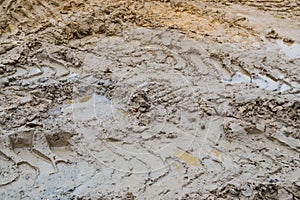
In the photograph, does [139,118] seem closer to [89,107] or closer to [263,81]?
[89,107]

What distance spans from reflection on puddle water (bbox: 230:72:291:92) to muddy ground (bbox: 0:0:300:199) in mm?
18

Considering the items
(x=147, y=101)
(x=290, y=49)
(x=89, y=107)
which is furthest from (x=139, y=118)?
(x=290, y=49)

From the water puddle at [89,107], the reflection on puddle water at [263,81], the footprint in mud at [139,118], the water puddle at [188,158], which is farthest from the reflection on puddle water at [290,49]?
the water puddle at [89,107]

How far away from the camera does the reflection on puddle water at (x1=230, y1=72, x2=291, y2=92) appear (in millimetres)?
3729

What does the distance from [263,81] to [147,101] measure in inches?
47.7

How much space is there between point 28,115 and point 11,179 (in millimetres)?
691

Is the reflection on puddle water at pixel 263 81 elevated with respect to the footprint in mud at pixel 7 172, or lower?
elevated

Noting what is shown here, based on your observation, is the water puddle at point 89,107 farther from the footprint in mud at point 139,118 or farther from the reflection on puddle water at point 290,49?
the reflection on puddle water at point 290,49

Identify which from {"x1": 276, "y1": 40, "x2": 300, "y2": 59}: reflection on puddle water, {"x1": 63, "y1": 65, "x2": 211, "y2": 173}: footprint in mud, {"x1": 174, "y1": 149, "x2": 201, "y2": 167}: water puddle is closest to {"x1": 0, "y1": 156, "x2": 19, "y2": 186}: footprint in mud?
{"x1": 63, "y1": 65, "x2": 211, "y2": 173}: footprint in mud

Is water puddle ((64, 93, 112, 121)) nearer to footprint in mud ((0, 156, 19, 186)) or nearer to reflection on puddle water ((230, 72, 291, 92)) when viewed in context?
footprint in mud ((0, 156, 19, 186))

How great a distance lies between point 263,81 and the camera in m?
3.85

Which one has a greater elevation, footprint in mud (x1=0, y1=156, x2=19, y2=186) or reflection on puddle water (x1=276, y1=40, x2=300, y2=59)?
reflection on puddle water (x1=276, y1=40, x2=300, y2=59)

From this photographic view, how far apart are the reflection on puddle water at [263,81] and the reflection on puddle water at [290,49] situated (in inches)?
21.6

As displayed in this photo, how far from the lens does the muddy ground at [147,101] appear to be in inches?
111
